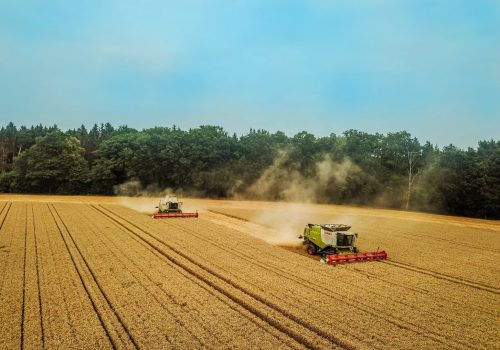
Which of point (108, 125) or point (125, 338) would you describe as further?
point (108, 125)

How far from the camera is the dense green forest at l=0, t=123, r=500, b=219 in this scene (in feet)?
166

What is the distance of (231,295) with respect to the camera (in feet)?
41.0

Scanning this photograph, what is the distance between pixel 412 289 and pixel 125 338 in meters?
10.7

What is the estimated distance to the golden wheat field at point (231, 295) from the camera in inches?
372

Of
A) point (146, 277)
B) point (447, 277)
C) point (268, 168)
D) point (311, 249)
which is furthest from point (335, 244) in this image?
point (268, 168)

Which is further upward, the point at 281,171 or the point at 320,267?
the point at 281,171

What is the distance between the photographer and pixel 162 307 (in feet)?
37.1

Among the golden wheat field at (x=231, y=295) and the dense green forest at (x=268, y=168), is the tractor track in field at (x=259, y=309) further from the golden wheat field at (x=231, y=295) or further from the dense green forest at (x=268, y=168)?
the dense green forest at (x=268, y=168)

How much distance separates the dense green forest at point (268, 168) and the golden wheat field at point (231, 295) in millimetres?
30648

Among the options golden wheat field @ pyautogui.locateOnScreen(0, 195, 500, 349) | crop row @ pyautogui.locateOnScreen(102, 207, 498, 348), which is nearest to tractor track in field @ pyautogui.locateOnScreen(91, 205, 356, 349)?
golden wheat field @ pyautogui.locateOnScreen(0, 195, 500, 349)

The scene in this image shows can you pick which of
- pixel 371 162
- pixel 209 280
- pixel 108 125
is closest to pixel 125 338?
pixel 209 280

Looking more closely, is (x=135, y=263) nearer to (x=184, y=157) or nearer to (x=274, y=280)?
(x=274, y=280)

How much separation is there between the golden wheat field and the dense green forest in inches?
1207

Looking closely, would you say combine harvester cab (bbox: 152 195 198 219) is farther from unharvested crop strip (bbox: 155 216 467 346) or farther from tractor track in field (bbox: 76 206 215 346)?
unharvested crop strip (bbox: 155 216 467 346)
